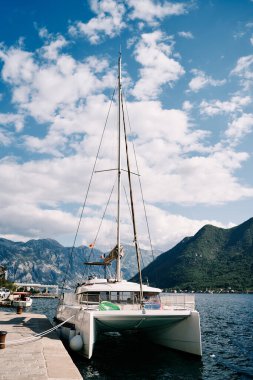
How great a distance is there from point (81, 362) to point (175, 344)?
15.3ft

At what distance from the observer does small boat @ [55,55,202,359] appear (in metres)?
13.6

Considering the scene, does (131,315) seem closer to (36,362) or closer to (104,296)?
(104,296)

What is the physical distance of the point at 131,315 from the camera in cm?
1345

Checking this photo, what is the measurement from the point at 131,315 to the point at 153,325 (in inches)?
116

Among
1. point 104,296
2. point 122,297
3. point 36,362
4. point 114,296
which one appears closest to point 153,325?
point 122,297

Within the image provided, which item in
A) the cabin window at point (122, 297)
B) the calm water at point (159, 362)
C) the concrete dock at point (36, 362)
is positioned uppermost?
the cabin window at point (122, 297)

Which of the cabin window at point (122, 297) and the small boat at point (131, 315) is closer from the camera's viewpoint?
the small boat at point (131, 315)

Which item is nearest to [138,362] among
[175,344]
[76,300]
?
[175,344]

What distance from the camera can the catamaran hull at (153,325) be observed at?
527 inches

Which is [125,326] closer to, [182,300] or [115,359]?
[115,359]

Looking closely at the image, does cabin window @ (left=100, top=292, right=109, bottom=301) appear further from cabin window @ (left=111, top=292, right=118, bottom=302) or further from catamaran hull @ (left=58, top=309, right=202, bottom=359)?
catamaran hull @ (left=58, top=309, right=202, bottom=359)

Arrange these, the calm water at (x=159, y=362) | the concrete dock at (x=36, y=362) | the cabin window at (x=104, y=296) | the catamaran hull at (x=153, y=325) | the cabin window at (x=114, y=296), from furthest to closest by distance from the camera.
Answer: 1. the cabin window at (x=114, y=296)
2. the cabin window at (x=104, y=296)
3. the catamaran hull at (x=153, y=325)
4. the calm water at (x=159, y=362)
5. the concrete dock at (x=36, y=362)

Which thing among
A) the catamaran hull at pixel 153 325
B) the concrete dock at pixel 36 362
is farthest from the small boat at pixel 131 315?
the concrete dock at pixel 36 362

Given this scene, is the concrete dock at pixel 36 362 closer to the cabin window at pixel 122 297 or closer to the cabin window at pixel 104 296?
the cabin window at pixel 104 296
